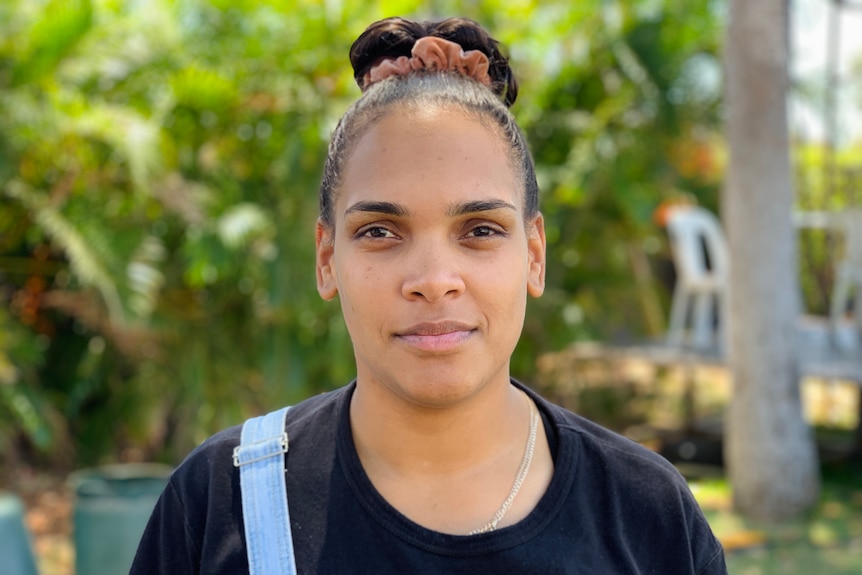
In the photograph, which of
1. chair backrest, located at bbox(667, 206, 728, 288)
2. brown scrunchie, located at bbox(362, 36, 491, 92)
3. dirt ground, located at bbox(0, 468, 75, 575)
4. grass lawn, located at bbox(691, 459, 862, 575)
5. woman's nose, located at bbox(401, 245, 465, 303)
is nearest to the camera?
woman's nose, located at bbox(401, 245, 465, 303)

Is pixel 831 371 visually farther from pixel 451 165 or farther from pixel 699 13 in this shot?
pixel 451 165

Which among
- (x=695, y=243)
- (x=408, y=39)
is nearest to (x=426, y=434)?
(x=408, y=39)

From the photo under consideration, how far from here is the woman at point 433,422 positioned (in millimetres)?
1549

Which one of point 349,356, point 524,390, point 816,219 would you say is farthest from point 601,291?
point 524,390

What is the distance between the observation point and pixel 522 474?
5.53 ft

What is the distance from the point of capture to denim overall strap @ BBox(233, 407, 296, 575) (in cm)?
155

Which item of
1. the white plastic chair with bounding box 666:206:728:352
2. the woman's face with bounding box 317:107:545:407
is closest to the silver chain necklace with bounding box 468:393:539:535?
the woman's face with bounding box 317:107:545:407

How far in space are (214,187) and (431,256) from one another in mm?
5997

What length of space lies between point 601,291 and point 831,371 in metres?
2.08

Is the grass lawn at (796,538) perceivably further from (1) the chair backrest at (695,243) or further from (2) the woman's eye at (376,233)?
(2) the woman's eye at (376,233)

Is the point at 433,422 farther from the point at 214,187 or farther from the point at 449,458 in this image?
the point at 214,187

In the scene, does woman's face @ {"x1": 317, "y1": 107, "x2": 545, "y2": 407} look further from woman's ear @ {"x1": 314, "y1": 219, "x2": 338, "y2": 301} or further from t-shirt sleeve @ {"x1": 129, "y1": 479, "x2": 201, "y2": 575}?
t-shirt sleeve @ {"x1": 129, "y1": 479, "x2": 201, "y2": 575}

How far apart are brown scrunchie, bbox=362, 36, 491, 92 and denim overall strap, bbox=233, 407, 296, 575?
0.66 metres

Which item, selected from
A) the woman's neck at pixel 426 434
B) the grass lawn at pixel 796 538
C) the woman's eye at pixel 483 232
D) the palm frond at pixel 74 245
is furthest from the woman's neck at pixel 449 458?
the palm frond at pixel 74 245
